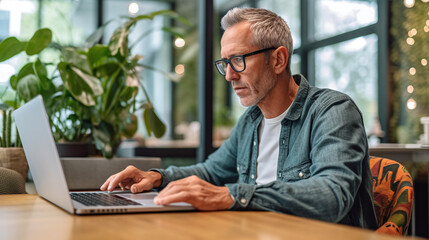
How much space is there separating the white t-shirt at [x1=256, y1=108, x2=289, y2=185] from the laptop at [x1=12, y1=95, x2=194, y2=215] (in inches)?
18.0

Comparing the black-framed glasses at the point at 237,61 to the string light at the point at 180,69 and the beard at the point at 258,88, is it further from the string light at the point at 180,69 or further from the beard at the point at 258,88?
the string light at the point at 180,69

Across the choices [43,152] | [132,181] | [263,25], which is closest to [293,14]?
[263,25]

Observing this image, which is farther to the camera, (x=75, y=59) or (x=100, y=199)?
(x=75, y=59)

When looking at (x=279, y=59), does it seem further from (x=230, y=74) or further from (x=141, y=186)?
(x=141, y=186)

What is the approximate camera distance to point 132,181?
4.52ft

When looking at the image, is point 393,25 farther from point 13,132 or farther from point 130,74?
point 13,132

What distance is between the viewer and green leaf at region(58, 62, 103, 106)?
6.81ft

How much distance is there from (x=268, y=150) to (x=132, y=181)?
1.61 ft

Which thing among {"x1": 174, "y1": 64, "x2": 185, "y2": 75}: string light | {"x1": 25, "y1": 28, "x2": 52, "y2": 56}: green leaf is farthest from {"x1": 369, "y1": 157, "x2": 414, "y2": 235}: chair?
{"x1": 174, "y1": 64, "x2": 185, "y2": 75}: string light

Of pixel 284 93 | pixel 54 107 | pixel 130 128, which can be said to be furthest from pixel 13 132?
pixel 284 93

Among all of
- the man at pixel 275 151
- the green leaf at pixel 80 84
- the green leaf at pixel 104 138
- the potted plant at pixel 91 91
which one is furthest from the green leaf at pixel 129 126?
the man at pixel 275 151

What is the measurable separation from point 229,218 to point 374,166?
71 centimetres

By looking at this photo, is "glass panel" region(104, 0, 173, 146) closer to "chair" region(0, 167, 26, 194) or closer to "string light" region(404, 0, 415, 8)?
"string light" region(404, 0, 415, 8)

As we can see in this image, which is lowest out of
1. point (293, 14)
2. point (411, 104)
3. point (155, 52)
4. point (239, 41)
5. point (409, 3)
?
point (411, 104)
